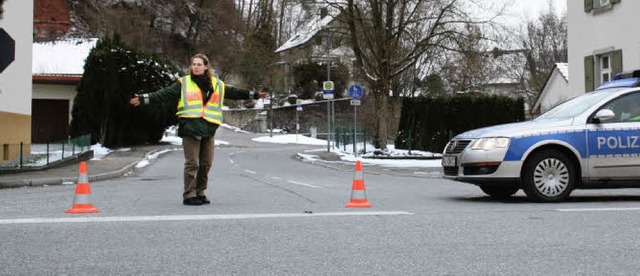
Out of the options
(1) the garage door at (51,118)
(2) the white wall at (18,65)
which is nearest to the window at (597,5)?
(2) the white wall at (18,65)

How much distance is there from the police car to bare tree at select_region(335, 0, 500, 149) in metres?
17.0

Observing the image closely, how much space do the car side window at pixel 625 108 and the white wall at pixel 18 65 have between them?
650 inches

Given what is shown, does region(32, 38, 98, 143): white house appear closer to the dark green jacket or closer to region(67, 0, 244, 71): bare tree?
region(67, 0, 244, 71): bare tree

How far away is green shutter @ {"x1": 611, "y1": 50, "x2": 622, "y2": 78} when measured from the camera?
72.5 feet

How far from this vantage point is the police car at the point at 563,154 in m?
9.27

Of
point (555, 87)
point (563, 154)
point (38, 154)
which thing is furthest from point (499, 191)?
point (555, 87)

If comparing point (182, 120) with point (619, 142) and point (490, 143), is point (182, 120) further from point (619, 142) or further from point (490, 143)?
point (619, 142)

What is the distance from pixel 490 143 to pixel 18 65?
16.8 metres

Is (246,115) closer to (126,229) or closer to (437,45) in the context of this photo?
(437,45)

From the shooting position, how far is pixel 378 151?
26.1 meters

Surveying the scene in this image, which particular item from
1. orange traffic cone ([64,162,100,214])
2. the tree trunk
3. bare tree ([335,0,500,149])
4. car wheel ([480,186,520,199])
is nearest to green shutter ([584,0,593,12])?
bare tree ([335,0,500,149])

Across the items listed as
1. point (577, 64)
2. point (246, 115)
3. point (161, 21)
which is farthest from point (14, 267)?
point (246, 115)

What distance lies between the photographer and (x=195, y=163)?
8977 mm

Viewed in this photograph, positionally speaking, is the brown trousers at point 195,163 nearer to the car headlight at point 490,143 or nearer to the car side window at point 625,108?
the car headlight at point 490,143
